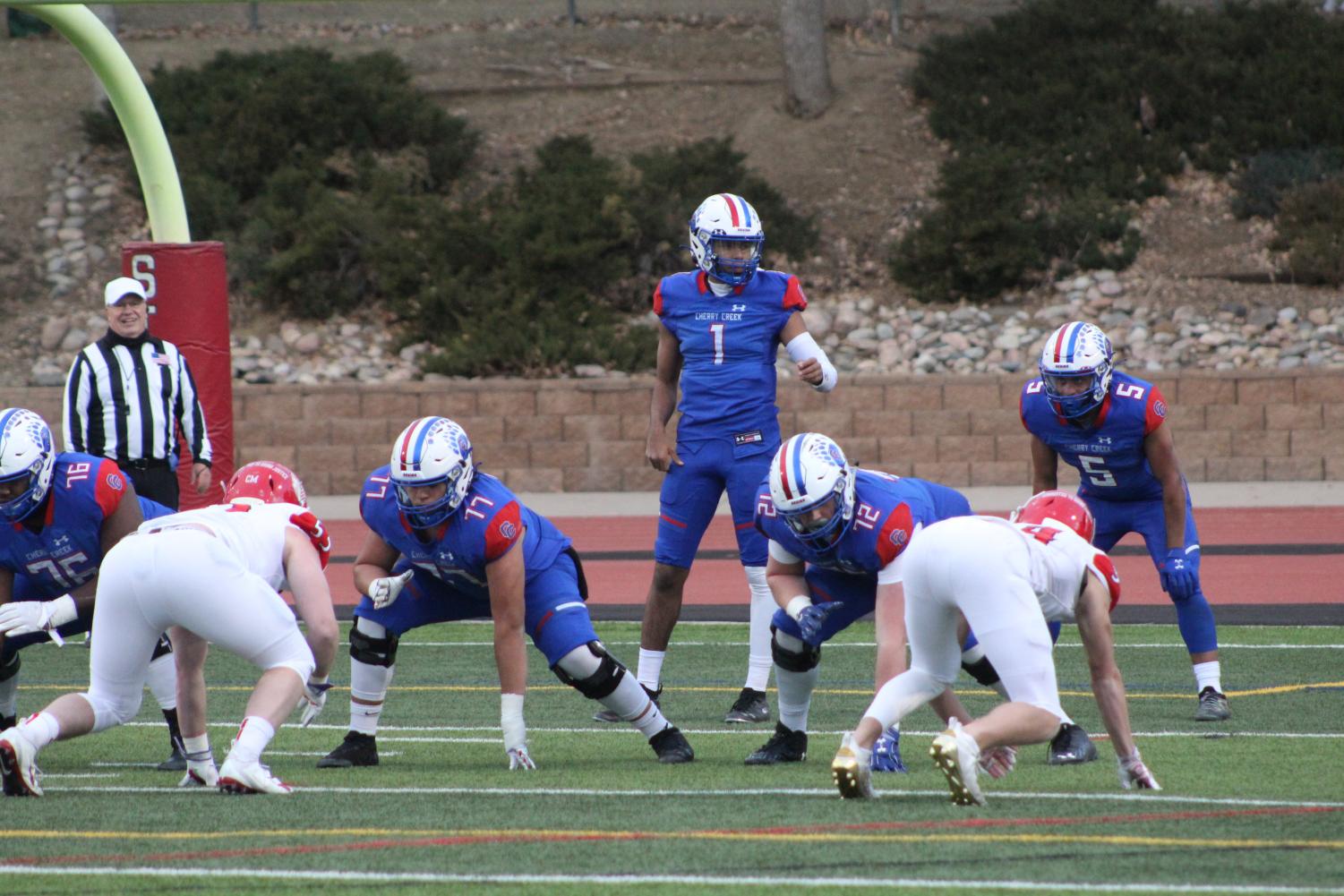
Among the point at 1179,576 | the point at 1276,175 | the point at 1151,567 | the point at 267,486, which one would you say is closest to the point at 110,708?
the point at 267,486

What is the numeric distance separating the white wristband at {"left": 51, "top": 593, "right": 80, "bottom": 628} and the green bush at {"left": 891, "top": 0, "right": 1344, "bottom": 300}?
56.3 feet

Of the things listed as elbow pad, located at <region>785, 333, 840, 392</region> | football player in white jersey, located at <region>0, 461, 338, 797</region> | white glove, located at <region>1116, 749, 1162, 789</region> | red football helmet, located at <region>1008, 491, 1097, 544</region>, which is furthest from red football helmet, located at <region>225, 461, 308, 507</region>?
white glove, located at <region>1116, 749, 1162, 789</region>

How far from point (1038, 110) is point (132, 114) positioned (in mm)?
15908

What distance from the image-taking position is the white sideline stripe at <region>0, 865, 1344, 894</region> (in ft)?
14.1

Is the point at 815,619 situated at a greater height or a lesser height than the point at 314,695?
greater

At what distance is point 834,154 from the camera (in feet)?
87.7

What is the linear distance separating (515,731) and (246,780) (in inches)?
39.5

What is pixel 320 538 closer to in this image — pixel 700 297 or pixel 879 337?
pixel 700 297

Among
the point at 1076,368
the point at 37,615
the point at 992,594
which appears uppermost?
the point at 1076,368

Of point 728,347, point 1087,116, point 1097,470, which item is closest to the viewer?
point 1097,470

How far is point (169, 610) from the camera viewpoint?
5871mm

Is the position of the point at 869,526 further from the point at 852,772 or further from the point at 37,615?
the point at 37,615

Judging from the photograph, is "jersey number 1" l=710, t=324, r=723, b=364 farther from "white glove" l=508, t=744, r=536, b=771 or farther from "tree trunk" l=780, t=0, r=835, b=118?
"tree trunk" l=780, t=0, r=835, b=118

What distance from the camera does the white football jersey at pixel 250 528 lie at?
607 cm
